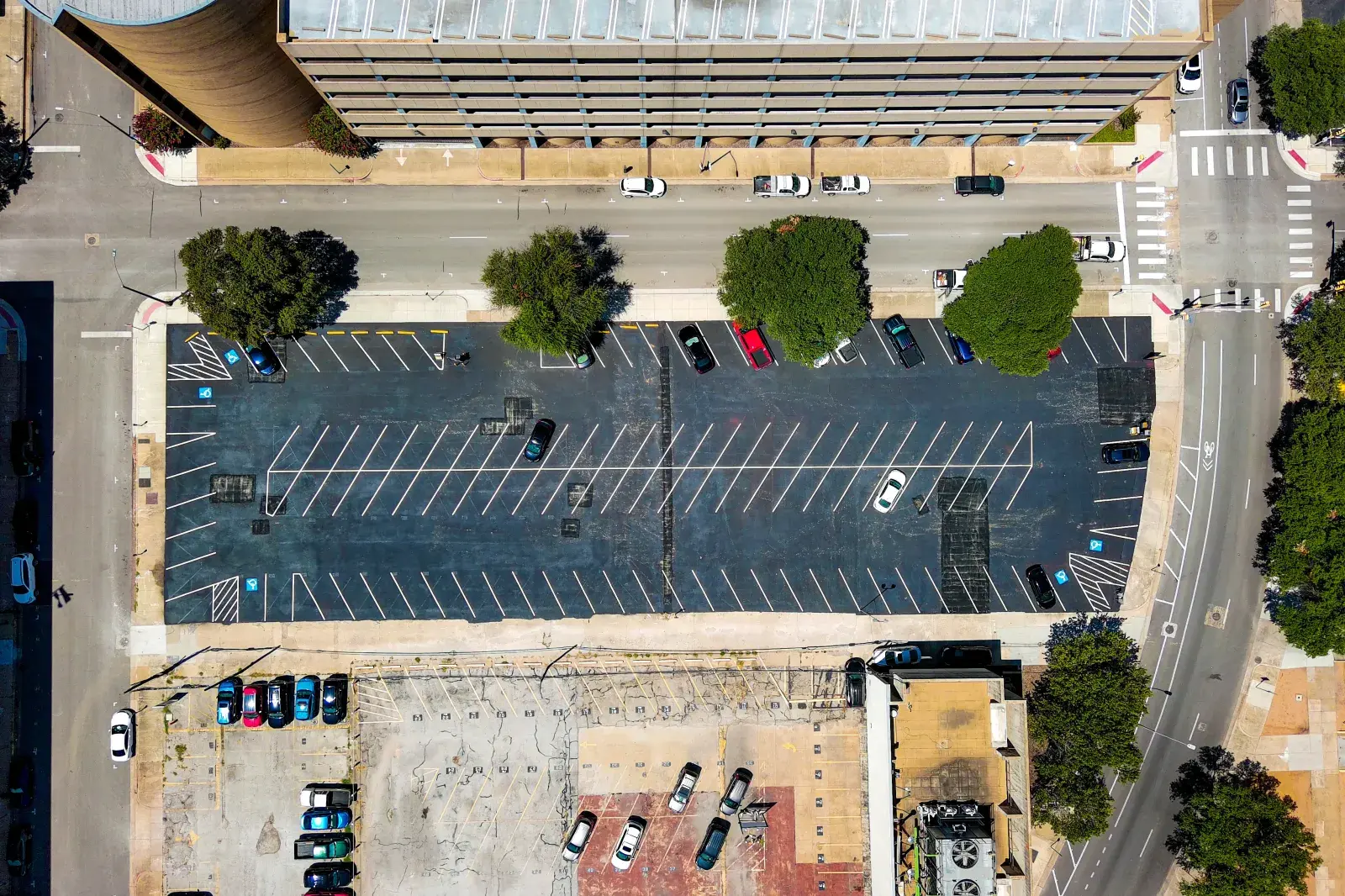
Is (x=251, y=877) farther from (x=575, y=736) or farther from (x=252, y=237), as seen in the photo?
(x=252, y=237)

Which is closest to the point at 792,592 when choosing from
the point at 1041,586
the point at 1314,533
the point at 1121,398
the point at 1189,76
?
the point at 1041,586

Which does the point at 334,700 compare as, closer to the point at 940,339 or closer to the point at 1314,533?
the point at 940,339

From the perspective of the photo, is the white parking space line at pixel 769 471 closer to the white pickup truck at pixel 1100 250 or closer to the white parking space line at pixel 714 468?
the white parking space line at pixel 714 468

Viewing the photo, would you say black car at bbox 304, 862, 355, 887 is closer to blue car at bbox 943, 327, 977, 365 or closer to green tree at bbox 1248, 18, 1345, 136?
blue car at bbox 943, 327, 977, 365

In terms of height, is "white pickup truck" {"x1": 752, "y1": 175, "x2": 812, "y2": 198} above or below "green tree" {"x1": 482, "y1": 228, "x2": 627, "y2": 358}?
above

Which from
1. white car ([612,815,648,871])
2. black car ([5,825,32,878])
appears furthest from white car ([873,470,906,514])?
black car ([5,825,32,878])

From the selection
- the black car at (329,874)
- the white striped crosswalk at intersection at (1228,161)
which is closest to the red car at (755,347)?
the white striped crosswalk at intersection at (1228,161)
